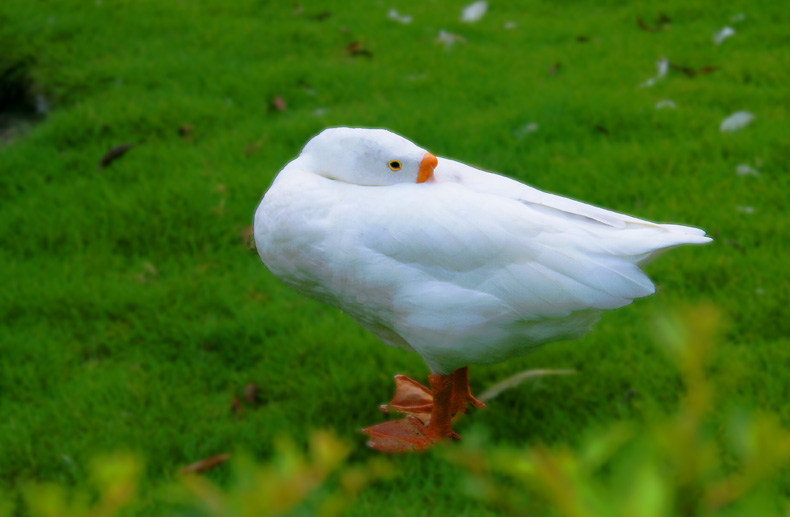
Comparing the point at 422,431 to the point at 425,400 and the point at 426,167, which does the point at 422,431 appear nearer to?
the point at 425,400

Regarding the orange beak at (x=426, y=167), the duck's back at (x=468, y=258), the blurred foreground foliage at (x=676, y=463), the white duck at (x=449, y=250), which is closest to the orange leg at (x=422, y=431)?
the white duck at (x=449, y=250)

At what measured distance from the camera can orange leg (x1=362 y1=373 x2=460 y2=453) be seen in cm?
251

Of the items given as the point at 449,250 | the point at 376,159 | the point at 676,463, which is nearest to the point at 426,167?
the point at 376,159

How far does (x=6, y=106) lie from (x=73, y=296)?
268cm

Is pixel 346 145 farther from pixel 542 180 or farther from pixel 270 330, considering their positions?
pixel 542 180

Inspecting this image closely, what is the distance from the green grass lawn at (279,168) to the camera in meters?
2.73

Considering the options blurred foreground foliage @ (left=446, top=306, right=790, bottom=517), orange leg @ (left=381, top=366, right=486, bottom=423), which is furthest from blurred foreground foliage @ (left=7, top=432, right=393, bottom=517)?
orange leg @ (left=381, top=366, right=486, bottom=423)

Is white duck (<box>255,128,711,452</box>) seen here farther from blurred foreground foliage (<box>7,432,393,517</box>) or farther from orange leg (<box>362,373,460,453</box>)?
blurred foreground foliage (<box>7,432,393,517</box>)

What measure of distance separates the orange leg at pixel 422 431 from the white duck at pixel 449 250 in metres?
0.22

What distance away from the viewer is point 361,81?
16.7 feet

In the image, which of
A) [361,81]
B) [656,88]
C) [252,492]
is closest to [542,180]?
[656,88]

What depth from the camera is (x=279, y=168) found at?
4211mm

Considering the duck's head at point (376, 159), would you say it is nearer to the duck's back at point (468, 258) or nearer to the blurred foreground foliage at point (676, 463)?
the duck's back at point (468, 258)

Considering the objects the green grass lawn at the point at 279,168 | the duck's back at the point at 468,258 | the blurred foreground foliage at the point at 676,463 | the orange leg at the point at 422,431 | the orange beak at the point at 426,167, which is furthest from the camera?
the green grass lawn at the point at 279,168
